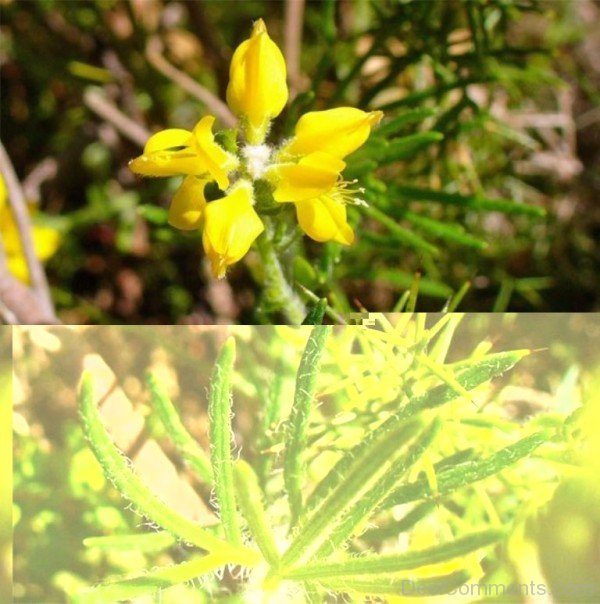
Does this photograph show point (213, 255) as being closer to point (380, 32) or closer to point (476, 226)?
point (380, 32)

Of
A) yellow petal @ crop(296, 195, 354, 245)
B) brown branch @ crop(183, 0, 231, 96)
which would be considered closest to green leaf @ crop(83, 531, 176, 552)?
yellow petal @ crop(296, 195, 354, 245)

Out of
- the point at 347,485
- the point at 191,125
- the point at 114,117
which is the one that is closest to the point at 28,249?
the point at 114,117

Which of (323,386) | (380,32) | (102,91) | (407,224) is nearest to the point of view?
(323,386)

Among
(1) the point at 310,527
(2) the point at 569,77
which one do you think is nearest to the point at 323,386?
(1) the point at 310,527

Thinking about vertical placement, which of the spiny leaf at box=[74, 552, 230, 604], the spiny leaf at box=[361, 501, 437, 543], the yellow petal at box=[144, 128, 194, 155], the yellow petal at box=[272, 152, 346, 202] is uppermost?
the yellow petal at box=[144, 128, 194, 155]

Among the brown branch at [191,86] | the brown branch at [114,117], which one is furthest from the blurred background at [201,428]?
the brown branch at [114,117]

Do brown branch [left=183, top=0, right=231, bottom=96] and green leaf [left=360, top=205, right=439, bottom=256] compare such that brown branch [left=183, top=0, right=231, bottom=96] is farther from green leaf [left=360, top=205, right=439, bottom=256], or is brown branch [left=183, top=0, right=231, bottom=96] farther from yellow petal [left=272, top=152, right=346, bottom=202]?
yellow petal [left=272, top=152, right=346, bottom=202]
